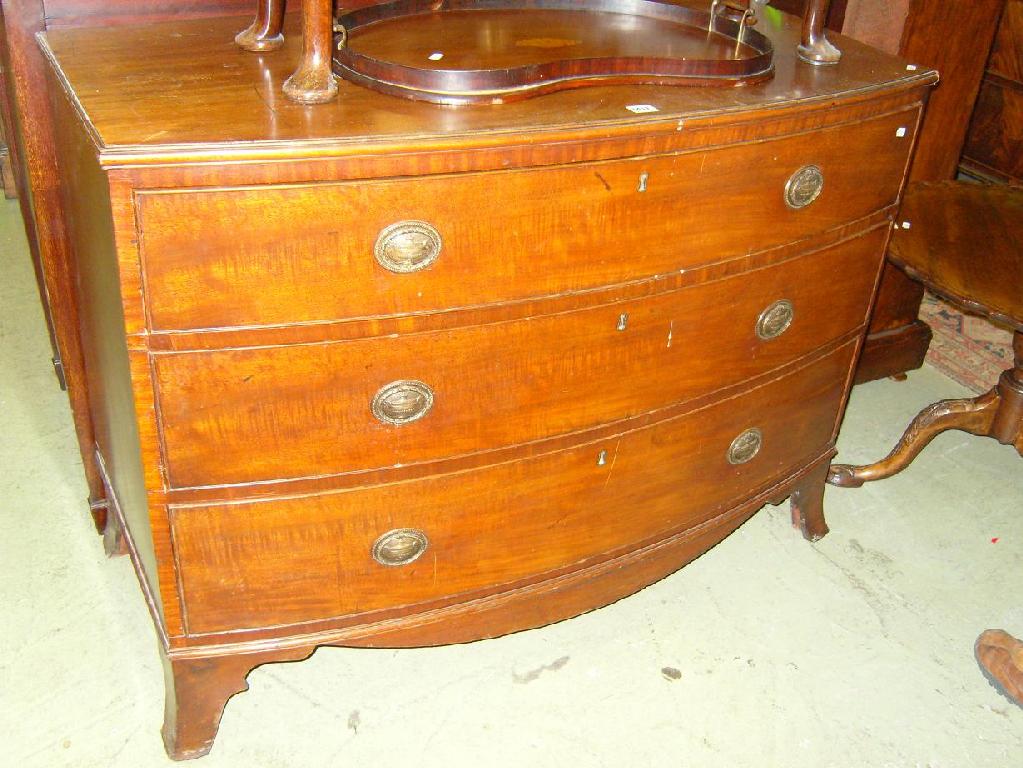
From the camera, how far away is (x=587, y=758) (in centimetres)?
173

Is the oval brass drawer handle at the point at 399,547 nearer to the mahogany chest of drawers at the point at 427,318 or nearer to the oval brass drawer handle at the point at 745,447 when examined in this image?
the mahogany chest of drawers at the point at 427,318

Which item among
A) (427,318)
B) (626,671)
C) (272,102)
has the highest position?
(272,102)

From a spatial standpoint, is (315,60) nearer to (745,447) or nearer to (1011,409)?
(745,447)

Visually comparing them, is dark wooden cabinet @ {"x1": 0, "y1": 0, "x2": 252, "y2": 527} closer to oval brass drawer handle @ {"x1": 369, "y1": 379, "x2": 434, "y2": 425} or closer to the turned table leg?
oval brass drawer handle @ {"x1": 369, "y1": 379, "x2": 434, "y2": 425}

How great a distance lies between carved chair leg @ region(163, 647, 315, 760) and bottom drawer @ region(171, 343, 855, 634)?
69 mm

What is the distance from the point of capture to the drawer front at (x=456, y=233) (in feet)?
3.90

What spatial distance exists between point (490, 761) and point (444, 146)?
3.51 feet

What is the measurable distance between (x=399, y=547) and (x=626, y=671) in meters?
0.62

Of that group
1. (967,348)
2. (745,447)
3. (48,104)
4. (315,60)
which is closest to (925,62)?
(967,348)

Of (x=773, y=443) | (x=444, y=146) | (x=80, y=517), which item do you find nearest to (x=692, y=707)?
(x=773, y=443)

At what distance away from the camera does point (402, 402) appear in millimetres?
1394

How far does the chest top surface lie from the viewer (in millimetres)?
1165

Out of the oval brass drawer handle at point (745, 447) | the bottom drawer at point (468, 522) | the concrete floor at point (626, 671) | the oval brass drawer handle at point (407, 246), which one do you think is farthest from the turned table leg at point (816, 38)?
the concrete floor at point (626, 671)

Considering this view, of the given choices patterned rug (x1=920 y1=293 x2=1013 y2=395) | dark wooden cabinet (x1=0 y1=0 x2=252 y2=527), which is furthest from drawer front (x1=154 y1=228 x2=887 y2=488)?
patterned rug (x1=920 y1=293 x2=1013 y2=395)
